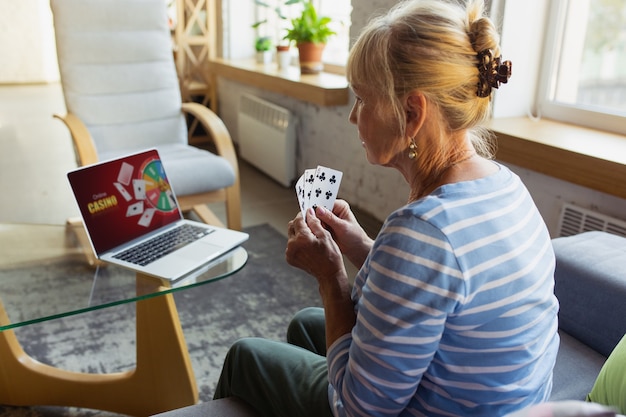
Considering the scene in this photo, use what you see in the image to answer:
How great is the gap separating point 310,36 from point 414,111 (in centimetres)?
293

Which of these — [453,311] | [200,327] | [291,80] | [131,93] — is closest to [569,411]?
[453,311]

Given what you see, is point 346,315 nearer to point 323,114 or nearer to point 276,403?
point 276,403

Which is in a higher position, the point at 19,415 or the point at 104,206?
the point at 104,206

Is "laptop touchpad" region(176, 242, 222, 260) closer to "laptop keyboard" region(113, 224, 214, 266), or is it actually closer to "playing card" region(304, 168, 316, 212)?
"laptop keyboard" region(113, 224, 214, 266)

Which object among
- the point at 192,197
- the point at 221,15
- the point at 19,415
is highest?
the point at 221,15

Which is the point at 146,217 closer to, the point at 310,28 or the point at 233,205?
the point at 233,205

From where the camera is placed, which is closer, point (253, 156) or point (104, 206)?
point (104, 206)

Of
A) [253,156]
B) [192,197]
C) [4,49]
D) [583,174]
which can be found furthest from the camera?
[4,49]

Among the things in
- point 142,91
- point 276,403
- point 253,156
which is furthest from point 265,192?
point 276,403

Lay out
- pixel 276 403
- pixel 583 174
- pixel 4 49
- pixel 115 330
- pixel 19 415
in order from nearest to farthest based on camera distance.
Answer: pixel 276 403 → pixel 19 415 → pixel 583 174 → pixel 115 330 → pixel 4 49

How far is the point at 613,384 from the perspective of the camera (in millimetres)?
1165

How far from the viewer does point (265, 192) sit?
12.8 ft

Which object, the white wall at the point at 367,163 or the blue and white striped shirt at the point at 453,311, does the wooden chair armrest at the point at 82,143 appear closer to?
the white wall at the point at 367,163

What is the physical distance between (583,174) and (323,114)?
79.5 inches
